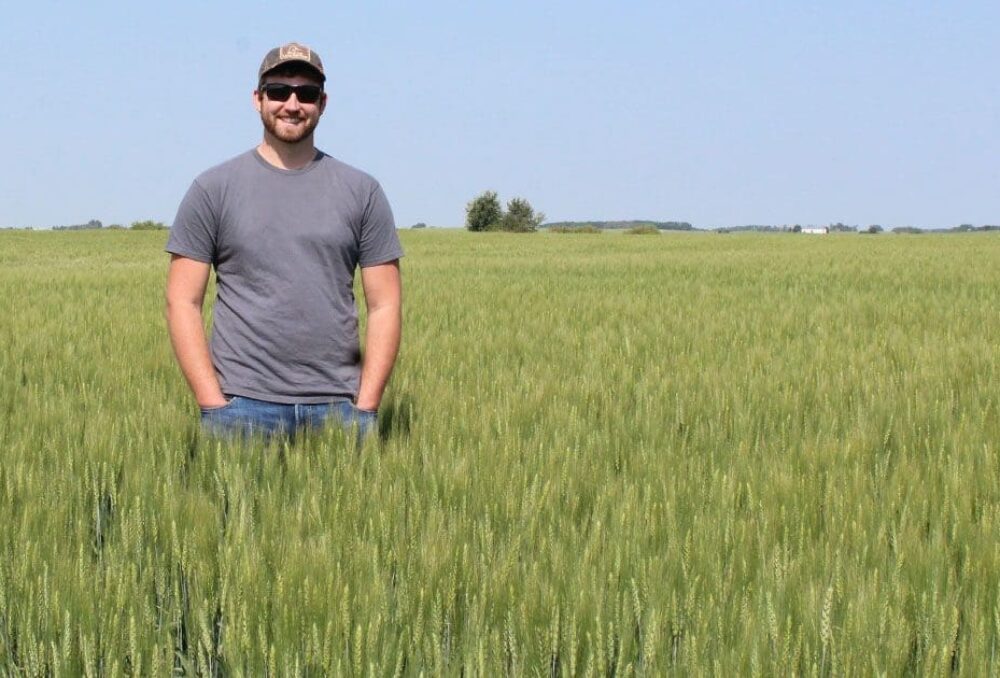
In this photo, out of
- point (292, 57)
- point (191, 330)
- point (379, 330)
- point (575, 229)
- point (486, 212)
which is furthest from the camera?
point (486, 212)

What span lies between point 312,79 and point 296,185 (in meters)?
0.34

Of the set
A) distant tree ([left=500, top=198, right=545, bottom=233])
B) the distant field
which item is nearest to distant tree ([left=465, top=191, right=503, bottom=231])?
distant tree ([left=500, top=198, right=545, bottom=233])

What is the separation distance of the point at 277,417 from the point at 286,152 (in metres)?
→ 0.86

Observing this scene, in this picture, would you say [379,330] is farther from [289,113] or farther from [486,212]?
[486,212]

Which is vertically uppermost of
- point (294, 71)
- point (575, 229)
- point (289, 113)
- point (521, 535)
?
point (575, 229)

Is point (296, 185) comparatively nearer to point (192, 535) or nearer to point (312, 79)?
point (312, 79)

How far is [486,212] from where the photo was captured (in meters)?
83.2

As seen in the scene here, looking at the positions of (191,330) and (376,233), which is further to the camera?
(376,233)

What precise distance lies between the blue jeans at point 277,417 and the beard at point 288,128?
2.77 ft

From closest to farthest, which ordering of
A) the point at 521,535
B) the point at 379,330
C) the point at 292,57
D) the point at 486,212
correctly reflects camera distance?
the point at 521,535, the point at 292,57, the point at 379,330, the point at 486,212

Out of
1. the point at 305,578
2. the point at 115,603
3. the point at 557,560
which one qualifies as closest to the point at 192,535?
the point at 115,603

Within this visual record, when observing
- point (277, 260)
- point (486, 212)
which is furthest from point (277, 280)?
point (486, 212)

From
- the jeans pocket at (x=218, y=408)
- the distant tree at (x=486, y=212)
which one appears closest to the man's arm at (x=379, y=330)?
the jeans pocket at (x=218, y=408)

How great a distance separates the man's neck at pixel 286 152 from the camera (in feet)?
10.5
